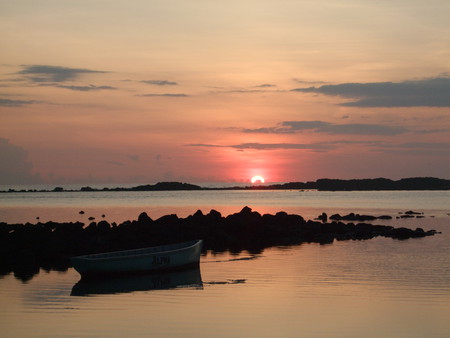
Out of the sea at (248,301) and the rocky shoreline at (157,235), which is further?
the rocky shoreline at (157,235)

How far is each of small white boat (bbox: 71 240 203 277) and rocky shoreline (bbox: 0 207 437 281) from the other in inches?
120

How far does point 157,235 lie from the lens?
1730 inches

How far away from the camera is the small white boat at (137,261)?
92.5 feet

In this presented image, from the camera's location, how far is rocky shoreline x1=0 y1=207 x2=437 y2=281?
35250mm

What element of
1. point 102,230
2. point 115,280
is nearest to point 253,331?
point 115,280

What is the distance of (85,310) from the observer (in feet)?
70.9

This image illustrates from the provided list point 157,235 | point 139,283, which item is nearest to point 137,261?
point 139,283

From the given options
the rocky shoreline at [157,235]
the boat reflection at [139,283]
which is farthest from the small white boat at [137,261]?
the rocky shoreline at [157,235]

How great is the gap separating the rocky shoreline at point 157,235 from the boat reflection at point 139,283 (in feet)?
12.8

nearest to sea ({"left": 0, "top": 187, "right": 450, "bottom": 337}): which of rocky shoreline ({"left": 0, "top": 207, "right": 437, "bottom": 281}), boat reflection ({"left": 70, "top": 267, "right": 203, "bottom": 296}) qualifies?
boat reflection ({"left": 70, "top": 267, "right": 203, "bottom": 296})

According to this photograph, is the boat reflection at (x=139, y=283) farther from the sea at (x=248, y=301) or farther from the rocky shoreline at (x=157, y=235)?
the rocky shoreline at (x=157, y=235)

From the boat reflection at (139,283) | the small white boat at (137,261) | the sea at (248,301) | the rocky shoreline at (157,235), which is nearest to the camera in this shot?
the sea at (248,301)

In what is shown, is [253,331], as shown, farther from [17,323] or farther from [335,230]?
[335,230]

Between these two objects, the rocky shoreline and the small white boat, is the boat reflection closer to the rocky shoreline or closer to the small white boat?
the small white boat
